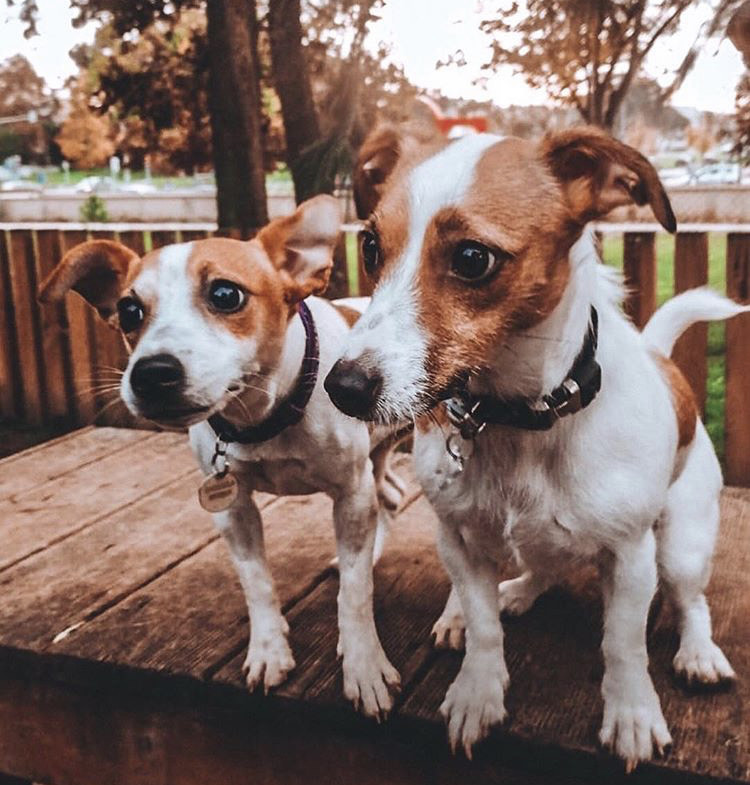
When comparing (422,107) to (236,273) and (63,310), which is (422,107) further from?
(236,273)

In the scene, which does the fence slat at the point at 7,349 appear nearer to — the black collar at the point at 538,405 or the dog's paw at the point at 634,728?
the black collar at the point at 538,405

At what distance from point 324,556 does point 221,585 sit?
0.27 metres

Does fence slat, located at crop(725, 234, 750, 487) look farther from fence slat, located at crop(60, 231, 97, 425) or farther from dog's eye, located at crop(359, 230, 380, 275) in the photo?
fence slat, located at crop(60, 231, 97, 425)

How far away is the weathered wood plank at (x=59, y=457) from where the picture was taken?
9.36ft

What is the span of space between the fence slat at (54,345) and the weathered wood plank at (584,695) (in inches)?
106

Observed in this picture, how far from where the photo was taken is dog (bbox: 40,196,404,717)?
5.03 ft

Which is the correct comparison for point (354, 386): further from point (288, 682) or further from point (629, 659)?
point (288, 682)

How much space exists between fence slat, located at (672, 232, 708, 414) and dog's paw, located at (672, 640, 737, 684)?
1343 millimetres

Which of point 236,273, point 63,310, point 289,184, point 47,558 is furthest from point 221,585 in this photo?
point 63,310

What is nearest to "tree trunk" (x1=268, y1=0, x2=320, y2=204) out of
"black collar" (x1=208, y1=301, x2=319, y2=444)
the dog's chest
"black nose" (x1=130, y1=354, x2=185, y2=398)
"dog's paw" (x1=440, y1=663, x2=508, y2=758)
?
"black collar" (x1=208, y1=301, x2=319, y2=444)

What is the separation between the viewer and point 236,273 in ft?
5.13

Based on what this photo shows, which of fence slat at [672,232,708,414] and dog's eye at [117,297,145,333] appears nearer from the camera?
dog's eye at [117,297,145,333]

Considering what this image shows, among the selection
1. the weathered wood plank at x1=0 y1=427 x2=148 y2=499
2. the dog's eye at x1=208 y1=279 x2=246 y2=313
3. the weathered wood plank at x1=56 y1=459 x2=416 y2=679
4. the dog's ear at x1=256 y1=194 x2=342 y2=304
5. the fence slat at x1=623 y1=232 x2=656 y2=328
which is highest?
the dog's ear at x1=256 y1=194 x2=342 y2=304

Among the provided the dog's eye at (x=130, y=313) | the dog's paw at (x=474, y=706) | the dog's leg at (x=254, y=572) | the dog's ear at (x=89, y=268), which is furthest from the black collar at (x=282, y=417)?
the dog's paw at (x=474, y=706)
